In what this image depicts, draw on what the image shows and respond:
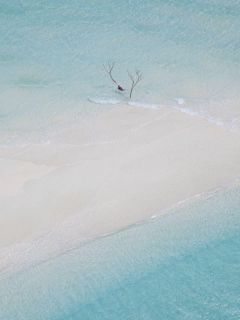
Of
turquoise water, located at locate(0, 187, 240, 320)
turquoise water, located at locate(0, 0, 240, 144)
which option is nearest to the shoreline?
turquoise water, located at locate(0, 187, 240, 320)

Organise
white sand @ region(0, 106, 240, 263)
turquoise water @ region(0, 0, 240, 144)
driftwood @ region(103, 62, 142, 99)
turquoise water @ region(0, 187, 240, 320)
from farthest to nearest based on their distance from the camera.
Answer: driftwood @ region(103, 62, 142, 99) < turquoise water @ region(0, 0, 240, 144) < white sand @ region(0, 106, 240, 263) < turquoise water @ region(0, 187, 240, 320)

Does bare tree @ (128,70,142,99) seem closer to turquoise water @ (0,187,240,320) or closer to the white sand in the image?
the white sand

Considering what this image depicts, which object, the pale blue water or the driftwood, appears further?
the driftwood

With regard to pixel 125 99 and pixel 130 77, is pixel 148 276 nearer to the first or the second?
pixel 125 99

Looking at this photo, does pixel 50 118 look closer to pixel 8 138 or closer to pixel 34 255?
pixel 8 138

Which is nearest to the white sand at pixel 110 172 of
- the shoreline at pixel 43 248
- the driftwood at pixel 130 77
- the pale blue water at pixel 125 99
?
the shoreline at pixel 43 248

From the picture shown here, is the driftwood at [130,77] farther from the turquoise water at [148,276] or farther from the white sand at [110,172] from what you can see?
the turquoise water at [148,276]
